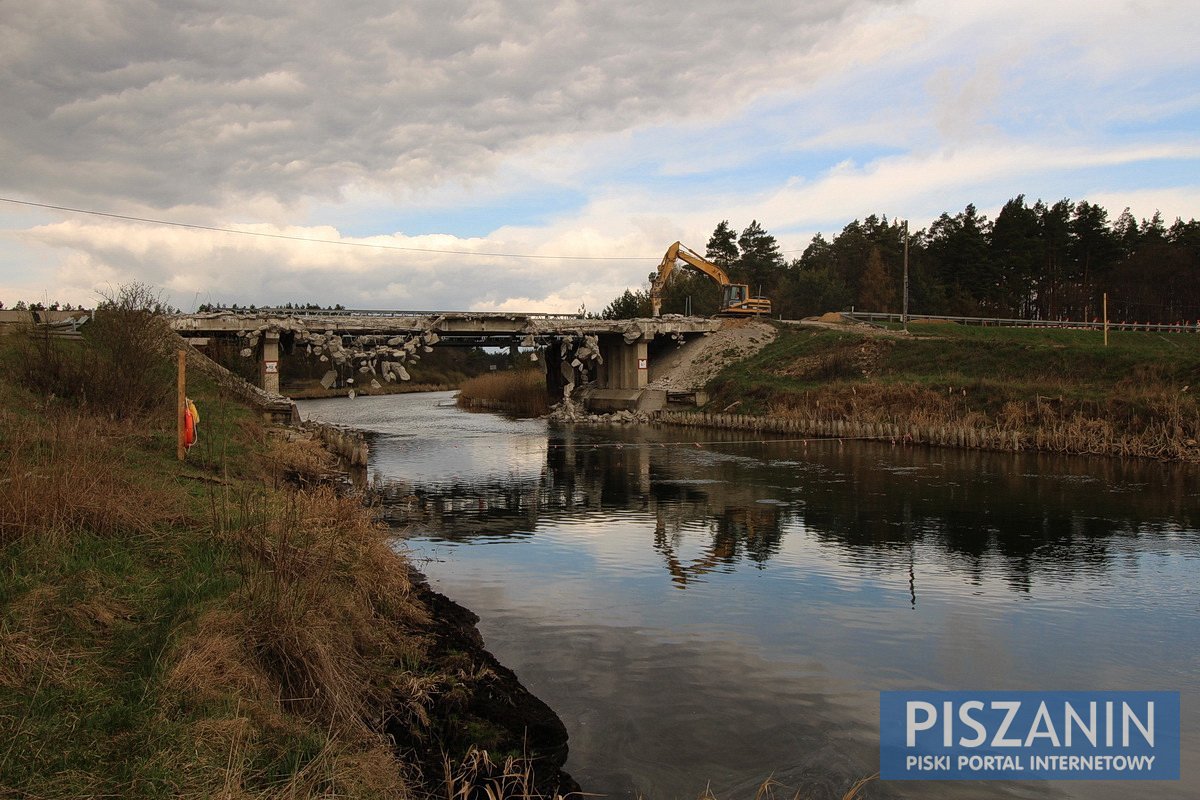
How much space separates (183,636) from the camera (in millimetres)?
8125

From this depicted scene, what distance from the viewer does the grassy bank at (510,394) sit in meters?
73.6

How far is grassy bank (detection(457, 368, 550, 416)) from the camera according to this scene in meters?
73.6

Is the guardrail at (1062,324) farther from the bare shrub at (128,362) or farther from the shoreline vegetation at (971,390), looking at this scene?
the bare shrub at (128,362)

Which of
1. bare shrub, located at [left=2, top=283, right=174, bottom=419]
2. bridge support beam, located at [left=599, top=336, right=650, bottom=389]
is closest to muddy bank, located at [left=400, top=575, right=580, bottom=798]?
bare shrub, located at [left=2, top=283, right=174, bottom=419]

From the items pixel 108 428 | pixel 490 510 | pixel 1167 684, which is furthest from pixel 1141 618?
pixel 108 428

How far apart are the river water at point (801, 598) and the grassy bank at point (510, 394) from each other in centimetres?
3989

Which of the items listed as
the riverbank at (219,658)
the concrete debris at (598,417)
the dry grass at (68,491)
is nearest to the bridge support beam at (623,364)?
the concrete debris at (598,417)

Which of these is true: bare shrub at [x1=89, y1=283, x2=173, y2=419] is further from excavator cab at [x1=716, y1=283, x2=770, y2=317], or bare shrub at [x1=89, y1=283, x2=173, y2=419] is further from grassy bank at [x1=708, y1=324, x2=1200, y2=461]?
excavator cab at [x1=716, y1=283, x2=770, y2=317]

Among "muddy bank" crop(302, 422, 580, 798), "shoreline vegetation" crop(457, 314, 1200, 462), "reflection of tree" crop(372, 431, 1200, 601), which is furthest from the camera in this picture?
"shoreline vegetation" crop(457, 314, 1200, 462)

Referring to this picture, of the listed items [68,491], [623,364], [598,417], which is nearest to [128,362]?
[68,491]

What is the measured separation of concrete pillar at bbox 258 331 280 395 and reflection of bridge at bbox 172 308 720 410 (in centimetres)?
5

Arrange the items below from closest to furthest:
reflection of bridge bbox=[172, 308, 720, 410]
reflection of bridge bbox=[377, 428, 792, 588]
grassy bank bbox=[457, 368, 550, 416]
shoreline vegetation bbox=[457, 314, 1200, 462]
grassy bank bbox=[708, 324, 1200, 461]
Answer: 1. reflection of bridge bbox=[377, 428, 792, 588]
2. grassy bank bbox=[708, 324, 1200, 461]
3. shoreline vegetation bbox=[457, 314, 1200, 462]
4. reflection of bridge bbox=[172, 308, 720, 410]
5. grassy bank bbox=[457, 368, 550, 416]

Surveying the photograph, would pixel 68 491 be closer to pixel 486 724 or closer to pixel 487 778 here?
pixel 486 724

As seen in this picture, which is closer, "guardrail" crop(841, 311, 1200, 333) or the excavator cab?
"guardrail" crop(841, 311, 1200, 333)
